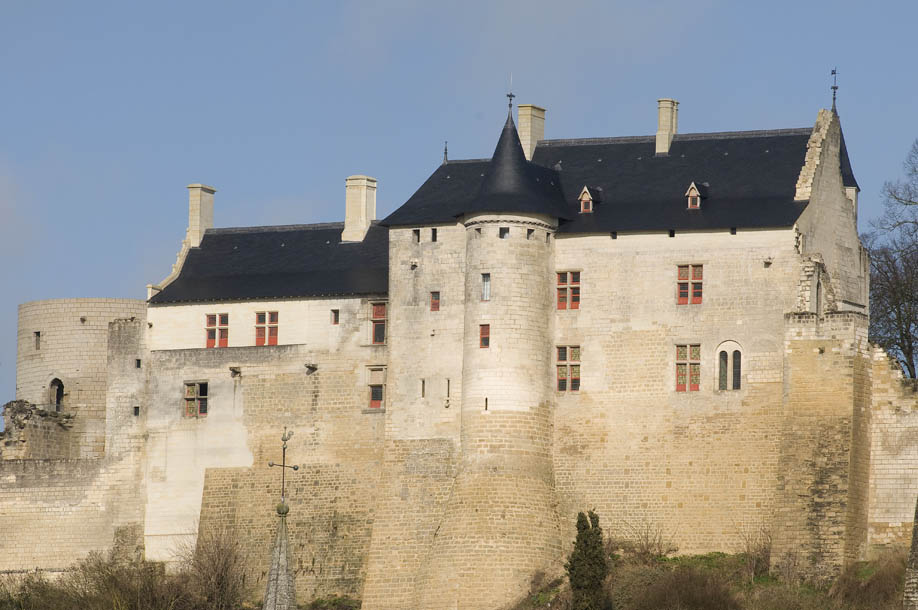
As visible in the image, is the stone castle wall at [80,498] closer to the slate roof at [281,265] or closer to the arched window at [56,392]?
the slate roof at [281,265]

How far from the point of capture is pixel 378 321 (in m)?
58.8

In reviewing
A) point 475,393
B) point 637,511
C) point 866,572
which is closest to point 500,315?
point 475,393

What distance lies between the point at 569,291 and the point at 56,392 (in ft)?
57.5

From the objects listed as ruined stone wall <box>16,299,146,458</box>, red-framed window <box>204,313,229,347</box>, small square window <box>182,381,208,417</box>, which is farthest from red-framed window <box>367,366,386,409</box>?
ruined stone wall <box>16,299,146,458</box>

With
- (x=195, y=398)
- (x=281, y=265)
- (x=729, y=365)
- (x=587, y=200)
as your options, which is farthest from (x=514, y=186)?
(x=195, y=398)

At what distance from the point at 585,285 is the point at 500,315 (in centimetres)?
224

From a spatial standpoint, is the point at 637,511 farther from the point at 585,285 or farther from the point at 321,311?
the point at 321,311

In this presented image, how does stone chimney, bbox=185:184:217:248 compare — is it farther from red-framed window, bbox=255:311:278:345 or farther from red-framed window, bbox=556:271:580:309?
red-framed window, bbox=556:271:580:309

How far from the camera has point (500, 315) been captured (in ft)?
181

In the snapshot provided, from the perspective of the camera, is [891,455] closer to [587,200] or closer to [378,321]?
[587,200]

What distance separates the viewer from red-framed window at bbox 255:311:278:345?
197 ft

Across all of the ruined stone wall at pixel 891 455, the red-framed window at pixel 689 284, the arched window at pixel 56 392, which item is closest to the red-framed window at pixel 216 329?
the arched window at pixel 56 392

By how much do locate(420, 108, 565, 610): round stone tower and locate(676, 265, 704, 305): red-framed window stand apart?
309 centimetres

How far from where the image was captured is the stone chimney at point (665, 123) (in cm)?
5850
